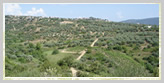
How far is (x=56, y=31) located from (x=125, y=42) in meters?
9.86

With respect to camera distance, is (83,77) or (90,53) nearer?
(83,77)

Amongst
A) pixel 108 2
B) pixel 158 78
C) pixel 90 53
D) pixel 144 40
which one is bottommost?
pixel 158 78

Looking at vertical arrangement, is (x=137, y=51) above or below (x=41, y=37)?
below

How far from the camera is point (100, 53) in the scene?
12180 mm

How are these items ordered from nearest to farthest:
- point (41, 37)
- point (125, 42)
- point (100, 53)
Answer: point (100, 53) → point (125, 42) → point (41, 37)

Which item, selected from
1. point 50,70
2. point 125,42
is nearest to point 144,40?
point 125,42

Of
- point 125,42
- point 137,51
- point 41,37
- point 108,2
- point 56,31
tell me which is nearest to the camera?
point 108,2

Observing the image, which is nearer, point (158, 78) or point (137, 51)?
point (158, 78)

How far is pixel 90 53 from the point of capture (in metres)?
12.5

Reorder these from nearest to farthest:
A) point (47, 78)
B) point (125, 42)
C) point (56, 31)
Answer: point (47, 78) < point (125, 42) < point (56, 31)

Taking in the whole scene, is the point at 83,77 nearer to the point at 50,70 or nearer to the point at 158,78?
the point at 50,70

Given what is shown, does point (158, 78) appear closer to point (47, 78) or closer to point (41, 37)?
point (47, 78)

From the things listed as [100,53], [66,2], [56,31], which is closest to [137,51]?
[100,53]

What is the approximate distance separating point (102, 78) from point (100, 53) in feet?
15.5
